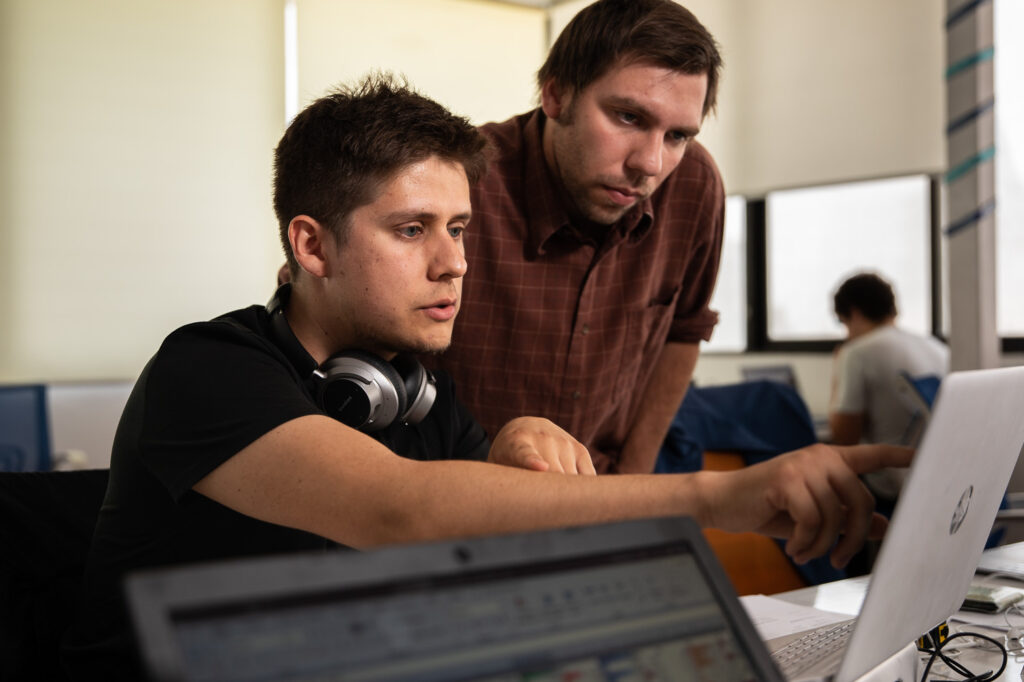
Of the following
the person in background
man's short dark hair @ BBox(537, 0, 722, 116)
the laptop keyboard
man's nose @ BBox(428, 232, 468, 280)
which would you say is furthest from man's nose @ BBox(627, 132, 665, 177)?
the person in background

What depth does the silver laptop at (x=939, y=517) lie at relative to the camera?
0.68 metres

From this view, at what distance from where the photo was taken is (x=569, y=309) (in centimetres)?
191

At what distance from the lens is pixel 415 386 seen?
4.34 feet

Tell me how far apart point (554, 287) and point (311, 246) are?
703mm

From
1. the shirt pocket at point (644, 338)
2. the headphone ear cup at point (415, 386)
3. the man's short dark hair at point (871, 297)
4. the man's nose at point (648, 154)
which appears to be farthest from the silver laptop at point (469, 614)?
the man's short dark hair at point (871, 297)

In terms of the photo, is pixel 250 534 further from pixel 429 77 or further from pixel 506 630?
pixel 429 77

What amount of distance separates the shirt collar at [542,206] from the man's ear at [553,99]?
59 millimetres

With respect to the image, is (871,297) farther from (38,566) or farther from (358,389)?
(38,566)

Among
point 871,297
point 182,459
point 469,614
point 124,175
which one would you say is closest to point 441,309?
point 182,459

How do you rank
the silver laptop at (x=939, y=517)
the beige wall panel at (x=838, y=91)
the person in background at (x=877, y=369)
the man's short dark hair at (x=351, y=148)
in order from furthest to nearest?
the beige wall panel at (x=838, y=91)
the person in background at (x=877, y=369)
the man's short dark hair at (x=351, y=148)
the silver laptop at (x=939, y=517)

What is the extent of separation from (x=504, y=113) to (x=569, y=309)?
4462mm

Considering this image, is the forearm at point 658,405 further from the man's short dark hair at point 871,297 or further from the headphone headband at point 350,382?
the man's short dark hair at point 871,297

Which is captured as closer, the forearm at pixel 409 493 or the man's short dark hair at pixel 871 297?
the forearm at pixel 409 493

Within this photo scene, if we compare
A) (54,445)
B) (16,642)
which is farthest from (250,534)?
(54,445)
